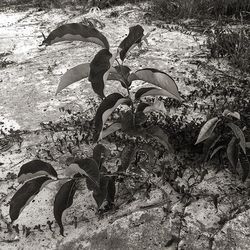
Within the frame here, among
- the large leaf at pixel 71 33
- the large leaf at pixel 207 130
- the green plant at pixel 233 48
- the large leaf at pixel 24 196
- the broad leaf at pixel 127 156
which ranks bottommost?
the green plant at pixel 233 48

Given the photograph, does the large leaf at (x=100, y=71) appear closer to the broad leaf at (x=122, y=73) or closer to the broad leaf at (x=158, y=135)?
the broad leaf at (x=122, y=73)

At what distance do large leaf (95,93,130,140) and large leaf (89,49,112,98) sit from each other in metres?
A: 0.19

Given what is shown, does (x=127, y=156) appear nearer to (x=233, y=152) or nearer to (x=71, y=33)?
(x=233, y=152)

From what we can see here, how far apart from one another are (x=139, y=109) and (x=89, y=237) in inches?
37.2

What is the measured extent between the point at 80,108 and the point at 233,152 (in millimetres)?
1949

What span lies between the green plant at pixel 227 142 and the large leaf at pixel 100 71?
2.89ft

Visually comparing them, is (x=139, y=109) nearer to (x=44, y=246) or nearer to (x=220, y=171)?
(x=220, y=171)

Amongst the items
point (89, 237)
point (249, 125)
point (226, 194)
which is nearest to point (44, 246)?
point (89, 237)

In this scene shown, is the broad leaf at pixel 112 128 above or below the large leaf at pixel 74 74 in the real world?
below

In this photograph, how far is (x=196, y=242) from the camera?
6.95 ft

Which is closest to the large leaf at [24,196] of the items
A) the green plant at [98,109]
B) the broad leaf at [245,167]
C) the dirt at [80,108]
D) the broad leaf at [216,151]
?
the green plant at [98,109]

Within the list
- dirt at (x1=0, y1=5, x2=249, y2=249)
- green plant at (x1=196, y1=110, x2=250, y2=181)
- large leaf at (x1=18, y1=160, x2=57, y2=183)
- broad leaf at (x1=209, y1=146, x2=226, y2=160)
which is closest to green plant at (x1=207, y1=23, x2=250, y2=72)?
dirt at (x1=0, y1=5, x2=249, y2=249)

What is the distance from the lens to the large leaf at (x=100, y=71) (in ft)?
5.72

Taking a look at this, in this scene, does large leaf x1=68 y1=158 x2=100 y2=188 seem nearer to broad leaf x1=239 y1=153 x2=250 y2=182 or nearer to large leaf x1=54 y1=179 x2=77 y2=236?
large leaf x1=54 y1=179 x2=77 y2=236
